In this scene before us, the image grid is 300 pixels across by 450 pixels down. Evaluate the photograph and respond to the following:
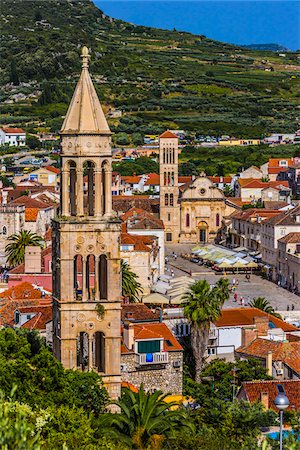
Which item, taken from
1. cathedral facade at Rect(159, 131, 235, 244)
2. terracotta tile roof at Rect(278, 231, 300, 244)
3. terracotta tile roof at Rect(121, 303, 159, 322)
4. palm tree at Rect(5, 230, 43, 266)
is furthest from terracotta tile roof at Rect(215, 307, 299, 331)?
cathedral facade at Rect(159, 131, 235, 244)

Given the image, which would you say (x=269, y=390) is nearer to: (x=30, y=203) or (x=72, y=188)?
(x=72, y=188)

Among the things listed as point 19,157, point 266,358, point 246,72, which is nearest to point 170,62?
point 246,72

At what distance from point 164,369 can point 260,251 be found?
38417mm

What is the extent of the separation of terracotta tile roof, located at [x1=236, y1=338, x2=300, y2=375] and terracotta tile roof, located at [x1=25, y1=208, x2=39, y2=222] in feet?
87.7

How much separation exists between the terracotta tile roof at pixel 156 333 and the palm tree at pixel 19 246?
Result: 674 inches

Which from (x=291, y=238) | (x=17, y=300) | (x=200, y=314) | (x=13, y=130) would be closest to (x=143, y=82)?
(x=13, y=130)

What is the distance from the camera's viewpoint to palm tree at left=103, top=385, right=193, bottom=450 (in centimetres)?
1959

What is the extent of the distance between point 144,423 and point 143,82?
14398 cm

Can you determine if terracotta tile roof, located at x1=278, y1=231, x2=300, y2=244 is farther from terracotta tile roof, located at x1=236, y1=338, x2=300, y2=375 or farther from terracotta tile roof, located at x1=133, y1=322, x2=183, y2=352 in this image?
terracotta tile roof, located at x1=133, y1=322, x2=183, y2=352

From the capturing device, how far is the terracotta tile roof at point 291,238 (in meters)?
59.6

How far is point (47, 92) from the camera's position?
142000 millimetres

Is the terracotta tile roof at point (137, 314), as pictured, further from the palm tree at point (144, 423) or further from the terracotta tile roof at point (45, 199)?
the terracotta tile roof at point (45, 199)

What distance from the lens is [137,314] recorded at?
107ft

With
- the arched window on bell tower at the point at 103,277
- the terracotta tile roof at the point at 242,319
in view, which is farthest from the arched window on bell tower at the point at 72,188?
the terracotta tile roof at the point at 242,319
